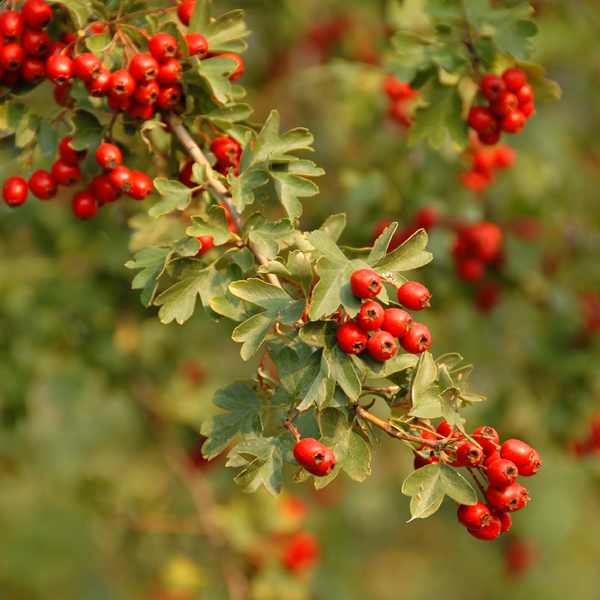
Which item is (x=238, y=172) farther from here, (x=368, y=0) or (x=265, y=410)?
(x=368, y=0)

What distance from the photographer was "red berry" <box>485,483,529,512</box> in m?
1.38

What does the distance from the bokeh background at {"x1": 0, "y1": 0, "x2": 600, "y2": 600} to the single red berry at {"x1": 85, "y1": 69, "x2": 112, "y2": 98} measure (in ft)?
1.79

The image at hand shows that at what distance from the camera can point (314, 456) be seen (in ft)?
4.33

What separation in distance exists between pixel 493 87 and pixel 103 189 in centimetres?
127

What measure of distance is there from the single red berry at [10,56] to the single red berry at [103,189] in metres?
0.37

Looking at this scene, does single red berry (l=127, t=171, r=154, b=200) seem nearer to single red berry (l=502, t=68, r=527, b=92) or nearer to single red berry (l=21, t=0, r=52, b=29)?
single red berry (l=21, t=0, r=52, b=29)

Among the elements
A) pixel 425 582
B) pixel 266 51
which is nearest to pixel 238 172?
pixel 266 51

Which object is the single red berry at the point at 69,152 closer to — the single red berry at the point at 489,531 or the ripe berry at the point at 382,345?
the ripe berry at the point at 382,345

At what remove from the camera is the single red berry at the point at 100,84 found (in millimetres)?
1647

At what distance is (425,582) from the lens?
25.9ft

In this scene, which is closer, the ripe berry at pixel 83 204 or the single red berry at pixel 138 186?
the single red berry at pixel 138 186

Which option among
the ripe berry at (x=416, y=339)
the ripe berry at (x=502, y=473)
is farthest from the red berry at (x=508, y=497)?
the ripe berry at (x=416, y=339)

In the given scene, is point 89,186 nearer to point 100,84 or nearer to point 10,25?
point 100,84

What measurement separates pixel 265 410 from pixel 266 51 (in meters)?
4.23
